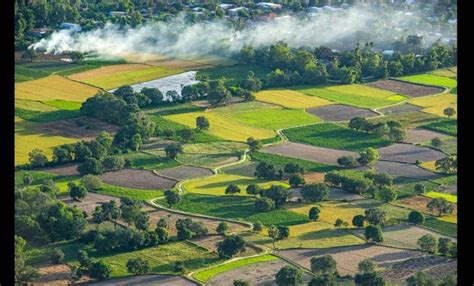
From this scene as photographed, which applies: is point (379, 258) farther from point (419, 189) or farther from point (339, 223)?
point (419, 189)

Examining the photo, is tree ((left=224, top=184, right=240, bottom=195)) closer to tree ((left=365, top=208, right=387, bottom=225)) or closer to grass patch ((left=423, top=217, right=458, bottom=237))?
tree ((left=365, top=208, right=387, bottom=225))

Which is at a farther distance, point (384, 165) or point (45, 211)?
point (384, 165)

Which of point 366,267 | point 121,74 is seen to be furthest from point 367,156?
point 121,74

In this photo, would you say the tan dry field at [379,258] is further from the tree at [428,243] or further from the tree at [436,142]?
the tree at [436,142]

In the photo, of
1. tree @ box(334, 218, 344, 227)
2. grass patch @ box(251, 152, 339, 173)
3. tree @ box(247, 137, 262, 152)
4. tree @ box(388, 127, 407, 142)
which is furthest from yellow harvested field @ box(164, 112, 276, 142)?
tree @ box(334, 218, 344, 227)

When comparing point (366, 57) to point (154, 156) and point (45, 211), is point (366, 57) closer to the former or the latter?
point (154, 156)

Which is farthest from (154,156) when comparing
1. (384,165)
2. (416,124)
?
(416,124)

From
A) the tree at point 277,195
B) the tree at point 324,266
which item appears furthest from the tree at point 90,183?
the tree at point 324,266
